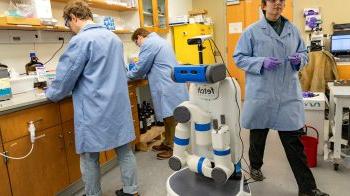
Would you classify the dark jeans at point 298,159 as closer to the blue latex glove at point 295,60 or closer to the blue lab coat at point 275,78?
the blue lab coat at point 275,78

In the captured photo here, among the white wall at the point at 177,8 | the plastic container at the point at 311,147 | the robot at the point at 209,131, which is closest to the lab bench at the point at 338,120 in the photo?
the plastic container at the point at 311,147

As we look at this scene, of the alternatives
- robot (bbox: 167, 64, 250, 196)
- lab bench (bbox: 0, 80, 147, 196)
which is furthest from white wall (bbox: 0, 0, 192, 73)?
robot (bbox: 167, 64, 250, 196)

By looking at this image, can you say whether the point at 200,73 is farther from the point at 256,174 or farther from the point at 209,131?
the point at 256,174

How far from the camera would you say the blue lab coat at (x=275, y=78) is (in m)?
1.88

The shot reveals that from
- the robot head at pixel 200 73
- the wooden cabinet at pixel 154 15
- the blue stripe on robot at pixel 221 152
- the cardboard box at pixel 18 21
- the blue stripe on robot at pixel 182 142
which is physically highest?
the wooden cabinet at pixel 154 15

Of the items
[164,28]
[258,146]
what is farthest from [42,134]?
[164,28]

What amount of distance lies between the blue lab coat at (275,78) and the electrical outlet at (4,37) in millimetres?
1835

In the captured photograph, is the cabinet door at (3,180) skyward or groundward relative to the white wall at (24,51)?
groundward

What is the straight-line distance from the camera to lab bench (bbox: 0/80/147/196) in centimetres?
172

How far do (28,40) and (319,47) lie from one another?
10.6 feet

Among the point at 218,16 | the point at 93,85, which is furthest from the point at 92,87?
the point at 218,16

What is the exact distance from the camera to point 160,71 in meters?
2.73

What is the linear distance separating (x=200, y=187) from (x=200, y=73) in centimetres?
58

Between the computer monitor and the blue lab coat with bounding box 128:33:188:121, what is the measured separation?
253 cm
